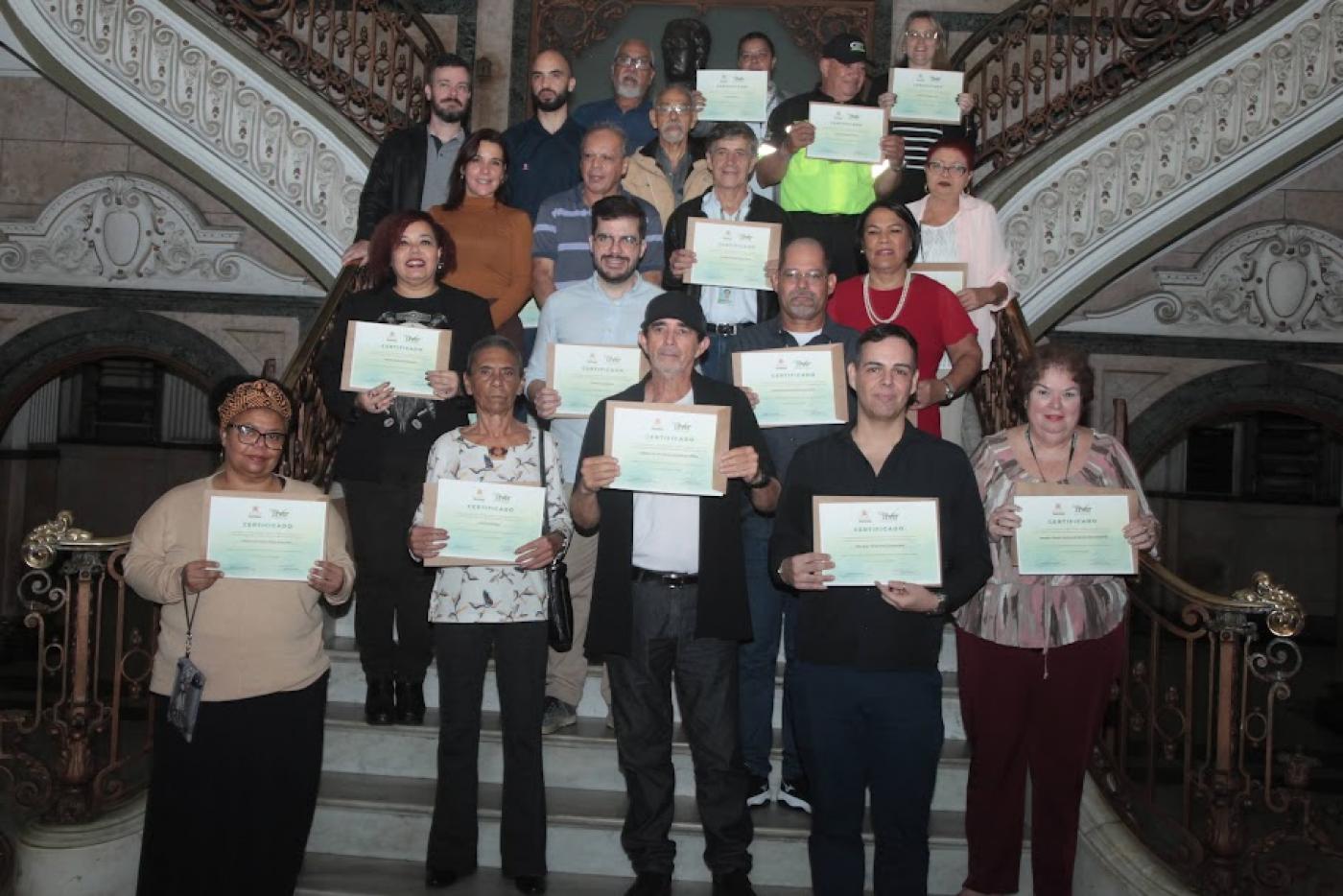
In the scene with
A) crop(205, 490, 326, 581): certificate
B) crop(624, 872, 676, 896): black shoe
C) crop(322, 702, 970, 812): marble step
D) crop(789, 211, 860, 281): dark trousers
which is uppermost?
crop(789, 211, 860, 281): dark trousers

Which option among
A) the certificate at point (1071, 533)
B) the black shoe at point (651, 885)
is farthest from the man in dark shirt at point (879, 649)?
the black shoe at point (651, 885)

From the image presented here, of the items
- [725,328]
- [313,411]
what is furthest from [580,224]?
[313,411]

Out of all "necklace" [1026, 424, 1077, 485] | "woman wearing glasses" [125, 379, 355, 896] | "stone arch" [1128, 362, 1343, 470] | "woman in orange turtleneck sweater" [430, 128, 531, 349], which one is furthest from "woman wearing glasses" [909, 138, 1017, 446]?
"stone arch" [1128, 362, 1343, 470]

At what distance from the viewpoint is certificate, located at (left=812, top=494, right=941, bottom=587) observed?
4.08 meters

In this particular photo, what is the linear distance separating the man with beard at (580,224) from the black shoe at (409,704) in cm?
170

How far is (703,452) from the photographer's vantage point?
14.2 feet

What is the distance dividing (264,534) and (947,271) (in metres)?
3.09

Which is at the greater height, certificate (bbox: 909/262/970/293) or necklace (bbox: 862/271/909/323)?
certificate (bbox: 909/262/970/293)

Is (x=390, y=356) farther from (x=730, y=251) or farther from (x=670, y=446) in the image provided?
(x=730, y=251)

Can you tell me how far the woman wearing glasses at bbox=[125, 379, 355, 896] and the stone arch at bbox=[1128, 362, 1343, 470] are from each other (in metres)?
7.21

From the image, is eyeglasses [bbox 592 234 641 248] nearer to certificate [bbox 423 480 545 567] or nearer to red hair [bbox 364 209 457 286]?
red hair [bbox 364 209 457 286]

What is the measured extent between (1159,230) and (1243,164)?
2.03ft

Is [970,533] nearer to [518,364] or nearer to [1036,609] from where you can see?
[1036,609]

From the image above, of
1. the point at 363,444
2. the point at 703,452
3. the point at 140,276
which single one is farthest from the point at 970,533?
the point at 140,276
